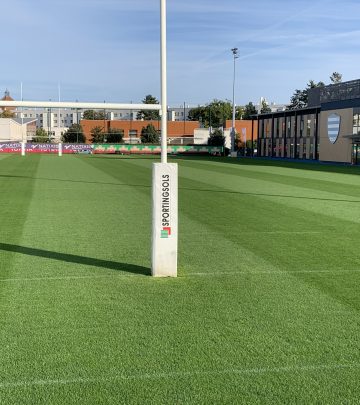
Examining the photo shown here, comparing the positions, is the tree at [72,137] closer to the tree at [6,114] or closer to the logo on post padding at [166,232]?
the tree at [6,114]

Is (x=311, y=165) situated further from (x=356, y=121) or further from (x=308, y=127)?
(x=308, y=127)

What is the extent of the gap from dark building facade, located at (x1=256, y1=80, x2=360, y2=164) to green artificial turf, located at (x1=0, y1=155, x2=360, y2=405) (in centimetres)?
3991

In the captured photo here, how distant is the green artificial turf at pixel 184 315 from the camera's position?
3812mm

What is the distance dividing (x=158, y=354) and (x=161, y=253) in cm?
251

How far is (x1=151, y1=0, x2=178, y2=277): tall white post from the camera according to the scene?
6551 mm

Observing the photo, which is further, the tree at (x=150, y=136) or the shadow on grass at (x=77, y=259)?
the tree at (x=150, y=136)

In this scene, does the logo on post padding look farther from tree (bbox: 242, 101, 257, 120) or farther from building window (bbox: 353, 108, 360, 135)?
tree (bbox: 242, 101, 257, 120)

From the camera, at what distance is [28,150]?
2687 inches

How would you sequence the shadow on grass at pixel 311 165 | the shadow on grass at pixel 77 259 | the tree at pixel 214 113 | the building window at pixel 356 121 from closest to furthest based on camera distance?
the shadow on grass at pixel 77 259, the shadow on grass at pixel 311 165, the building window at pixel 356 121, the tree at pixel 214 113

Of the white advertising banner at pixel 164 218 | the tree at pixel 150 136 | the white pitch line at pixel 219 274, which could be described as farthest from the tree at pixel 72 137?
the white advertising banner at pixel 164 218

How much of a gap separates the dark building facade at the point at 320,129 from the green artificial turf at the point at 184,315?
3991cm

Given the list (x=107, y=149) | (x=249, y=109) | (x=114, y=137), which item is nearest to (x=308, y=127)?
(x=107, y=149)

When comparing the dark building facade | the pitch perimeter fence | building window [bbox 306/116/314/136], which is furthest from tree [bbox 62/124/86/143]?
building window [bbox 306/116/314/136]

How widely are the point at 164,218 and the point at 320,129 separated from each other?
170 feet
